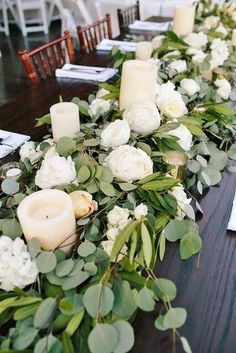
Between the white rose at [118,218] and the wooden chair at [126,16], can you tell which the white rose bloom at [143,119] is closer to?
the white rose at [118,218]

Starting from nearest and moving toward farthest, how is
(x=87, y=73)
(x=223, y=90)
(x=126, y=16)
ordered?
1. (x=223, y=90)
2. (x=87, y=73)
3. (x=126, y=16)

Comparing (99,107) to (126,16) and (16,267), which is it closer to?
(16,267)

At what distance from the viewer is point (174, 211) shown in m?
0.69

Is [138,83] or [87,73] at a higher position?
[138,83]

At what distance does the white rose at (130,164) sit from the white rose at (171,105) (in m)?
0.24

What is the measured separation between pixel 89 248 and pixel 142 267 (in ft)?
0.31

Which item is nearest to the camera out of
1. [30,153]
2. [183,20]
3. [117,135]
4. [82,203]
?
[82,203]

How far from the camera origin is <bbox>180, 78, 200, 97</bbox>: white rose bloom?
1086 mm

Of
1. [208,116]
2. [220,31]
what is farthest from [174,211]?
[220,31]

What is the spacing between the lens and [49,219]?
0.58 m

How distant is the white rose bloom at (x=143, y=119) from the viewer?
83 centimetres

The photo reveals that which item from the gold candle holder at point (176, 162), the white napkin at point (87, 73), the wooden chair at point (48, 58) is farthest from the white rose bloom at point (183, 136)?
the wooden chair at point (48, 58)

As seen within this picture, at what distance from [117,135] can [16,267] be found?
14.0 inches

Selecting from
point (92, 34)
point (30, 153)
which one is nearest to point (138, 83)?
point (30, 153)
